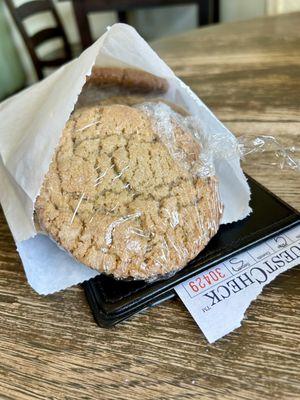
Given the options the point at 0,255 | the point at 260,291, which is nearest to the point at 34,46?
the point at 0,255

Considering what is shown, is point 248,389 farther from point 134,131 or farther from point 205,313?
point 134,131

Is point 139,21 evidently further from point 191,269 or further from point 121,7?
point 191,269

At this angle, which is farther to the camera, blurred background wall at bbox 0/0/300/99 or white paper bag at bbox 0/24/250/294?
blurred background wall at bbox 0/0/300/99

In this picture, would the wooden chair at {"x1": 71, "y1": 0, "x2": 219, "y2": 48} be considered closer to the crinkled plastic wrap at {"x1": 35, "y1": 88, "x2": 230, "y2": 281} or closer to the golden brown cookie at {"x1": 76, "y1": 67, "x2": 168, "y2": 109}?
the golden brown cookie at {"x1": 76, "y1": 67, "x2": 168, "y2": 109}

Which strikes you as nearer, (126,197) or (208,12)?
(126,197)

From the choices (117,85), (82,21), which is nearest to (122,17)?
(82,21)

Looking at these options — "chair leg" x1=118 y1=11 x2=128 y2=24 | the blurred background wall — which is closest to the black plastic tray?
the blurred background wall
